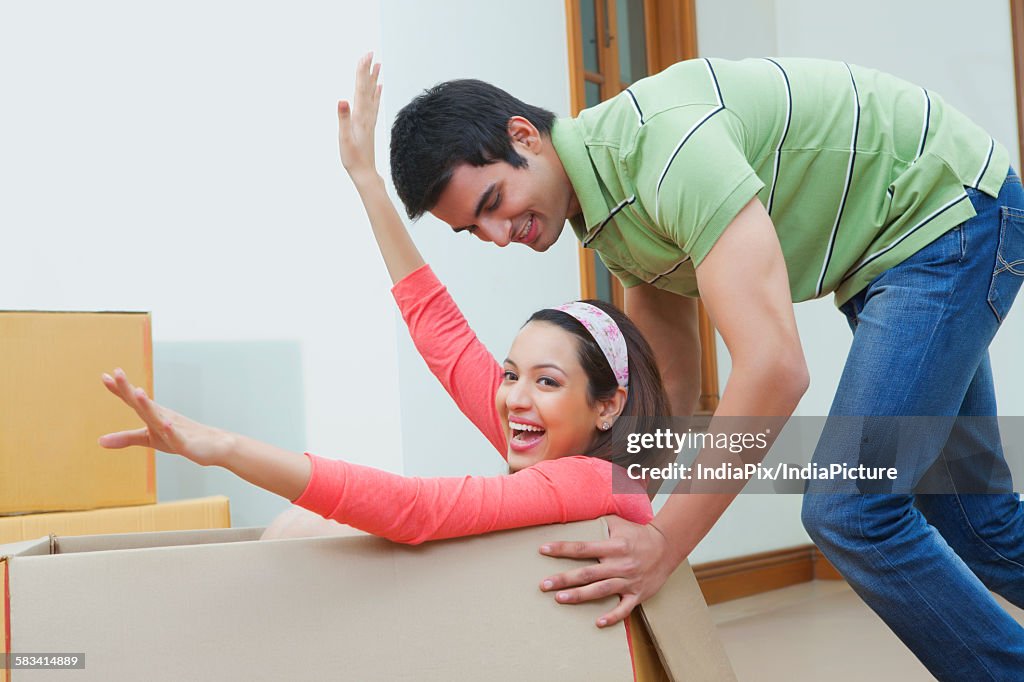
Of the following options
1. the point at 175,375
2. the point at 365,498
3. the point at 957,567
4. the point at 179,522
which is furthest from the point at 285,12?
the point at 957,567

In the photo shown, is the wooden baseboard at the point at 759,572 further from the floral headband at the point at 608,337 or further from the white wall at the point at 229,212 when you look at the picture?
the floral headband at the point at 608,337

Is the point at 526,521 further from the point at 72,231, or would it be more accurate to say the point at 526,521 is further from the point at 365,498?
the point at 72,231

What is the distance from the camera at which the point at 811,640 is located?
2.60 meters

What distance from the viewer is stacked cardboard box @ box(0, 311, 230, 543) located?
1673 millimetres

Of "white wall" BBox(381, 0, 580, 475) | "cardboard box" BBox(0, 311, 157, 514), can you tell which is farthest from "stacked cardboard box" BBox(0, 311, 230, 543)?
"white wall" BBox(381, 0, 580, 475)

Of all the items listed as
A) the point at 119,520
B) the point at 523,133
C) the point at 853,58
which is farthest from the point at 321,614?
the point at 853,58

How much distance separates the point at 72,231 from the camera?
211 cm

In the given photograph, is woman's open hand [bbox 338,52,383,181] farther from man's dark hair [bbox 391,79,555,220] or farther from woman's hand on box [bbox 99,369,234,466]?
woman's hand on box [bbox 99,369,234,466]

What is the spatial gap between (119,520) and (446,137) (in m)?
0.90

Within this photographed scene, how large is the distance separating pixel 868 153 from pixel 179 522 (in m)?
1.22

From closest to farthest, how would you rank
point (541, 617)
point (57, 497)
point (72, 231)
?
point (541, 617) < point (57, 497) < point (72, 231)

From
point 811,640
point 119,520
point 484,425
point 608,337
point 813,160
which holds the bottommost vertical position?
point 811,640

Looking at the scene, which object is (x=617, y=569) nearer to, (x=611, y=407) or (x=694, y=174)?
(x=611, y=407)

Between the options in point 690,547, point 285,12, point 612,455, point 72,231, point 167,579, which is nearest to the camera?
point 167,579
